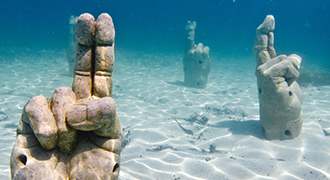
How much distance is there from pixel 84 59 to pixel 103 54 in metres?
0.28

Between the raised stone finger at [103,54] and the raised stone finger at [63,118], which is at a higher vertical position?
the raised stone finger at [103,54]

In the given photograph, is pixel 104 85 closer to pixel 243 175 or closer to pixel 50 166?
pixel 50 166

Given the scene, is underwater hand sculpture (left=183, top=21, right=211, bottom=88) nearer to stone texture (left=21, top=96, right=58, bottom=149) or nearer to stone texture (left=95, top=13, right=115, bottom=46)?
stone texture (left=95, top=13, right=115, bottom=46)

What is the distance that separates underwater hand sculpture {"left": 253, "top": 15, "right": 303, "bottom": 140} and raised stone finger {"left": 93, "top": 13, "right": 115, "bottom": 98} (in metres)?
4.30

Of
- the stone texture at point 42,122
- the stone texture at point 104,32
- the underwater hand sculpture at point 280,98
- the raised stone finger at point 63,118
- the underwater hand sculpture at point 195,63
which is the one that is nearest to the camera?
the stone texture at point 42,122

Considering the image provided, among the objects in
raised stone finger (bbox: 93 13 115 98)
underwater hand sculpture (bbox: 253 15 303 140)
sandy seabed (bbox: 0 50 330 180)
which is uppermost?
raised stone finger (bbox: 93 13 115 98)

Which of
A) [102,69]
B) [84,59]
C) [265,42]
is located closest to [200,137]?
[265,42]

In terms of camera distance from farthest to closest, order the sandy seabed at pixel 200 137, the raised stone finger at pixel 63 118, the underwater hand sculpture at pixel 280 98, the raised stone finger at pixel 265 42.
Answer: the raised stone finger at pixel 265 42 → the underwater hand sculpture at pixel 280 98 → the sandy seabed at pixel 200 137 → the raised stone finger at pixel 63 118

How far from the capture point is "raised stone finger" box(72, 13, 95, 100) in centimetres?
244

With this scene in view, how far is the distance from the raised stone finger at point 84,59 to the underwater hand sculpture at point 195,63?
10.5 m

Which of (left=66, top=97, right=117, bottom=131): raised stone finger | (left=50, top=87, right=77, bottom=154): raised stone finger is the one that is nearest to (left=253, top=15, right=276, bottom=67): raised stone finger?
(left=66, top=97, right=117, bottom=131): raised stone finger

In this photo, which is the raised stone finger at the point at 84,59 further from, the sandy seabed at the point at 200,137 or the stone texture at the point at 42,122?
the sandy seabed at the point at 200,137

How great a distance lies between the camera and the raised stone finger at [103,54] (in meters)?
2.42

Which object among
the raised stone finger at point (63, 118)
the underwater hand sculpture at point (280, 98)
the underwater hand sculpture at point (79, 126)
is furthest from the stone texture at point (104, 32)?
the underwater hand sculpture at point (280, 98)
